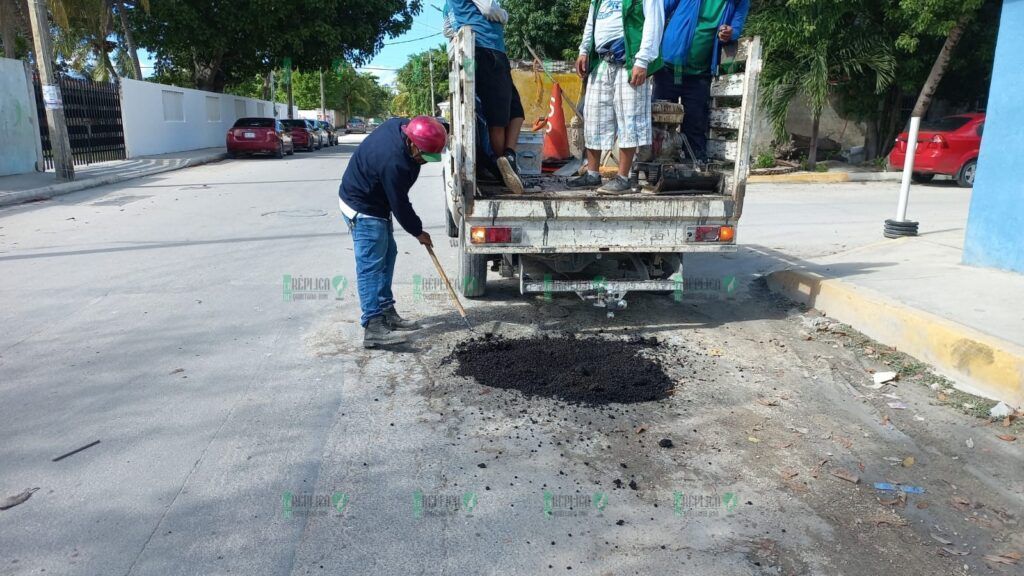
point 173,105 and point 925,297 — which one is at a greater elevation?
point 173,105

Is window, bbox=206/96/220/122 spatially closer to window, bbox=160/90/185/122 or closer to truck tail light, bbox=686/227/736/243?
window, bbox=160/90/185/122

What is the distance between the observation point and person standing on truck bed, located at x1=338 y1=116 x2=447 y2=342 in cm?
498

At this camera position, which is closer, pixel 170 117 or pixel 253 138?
pixel 253 138

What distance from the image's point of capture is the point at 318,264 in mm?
7805

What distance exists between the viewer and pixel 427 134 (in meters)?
4.89

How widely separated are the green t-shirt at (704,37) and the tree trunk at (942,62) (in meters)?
13.0

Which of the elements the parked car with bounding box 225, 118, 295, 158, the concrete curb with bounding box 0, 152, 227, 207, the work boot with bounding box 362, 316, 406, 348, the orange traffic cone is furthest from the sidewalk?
the parked car with bounding box 225, 118, 295, 158

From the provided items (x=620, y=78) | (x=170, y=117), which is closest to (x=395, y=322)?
(x=620, y=78)

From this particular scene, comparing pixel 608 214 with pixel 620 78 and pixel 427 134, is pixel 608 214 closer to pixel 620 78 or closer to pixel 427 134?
pixel 620 78

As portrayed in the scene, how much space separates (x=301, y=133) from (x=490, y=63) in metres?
28.9

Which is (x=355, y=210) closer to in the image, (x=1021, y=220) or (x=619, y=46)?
(x=619, y=46)

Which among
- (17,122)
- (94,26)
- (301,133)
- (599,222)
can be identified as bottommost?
(599,222)

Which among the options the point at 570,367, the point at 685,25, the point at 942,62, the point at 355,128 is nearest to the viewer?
the point at 570,367

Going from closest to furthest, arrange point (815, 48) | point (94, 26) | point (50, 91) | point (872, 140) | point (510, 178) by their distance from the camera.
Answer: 1. point (510, 178)
2. point (50, 91)
3. point (815, 48)
4. point (872, 140)
5. point (94, 26)
